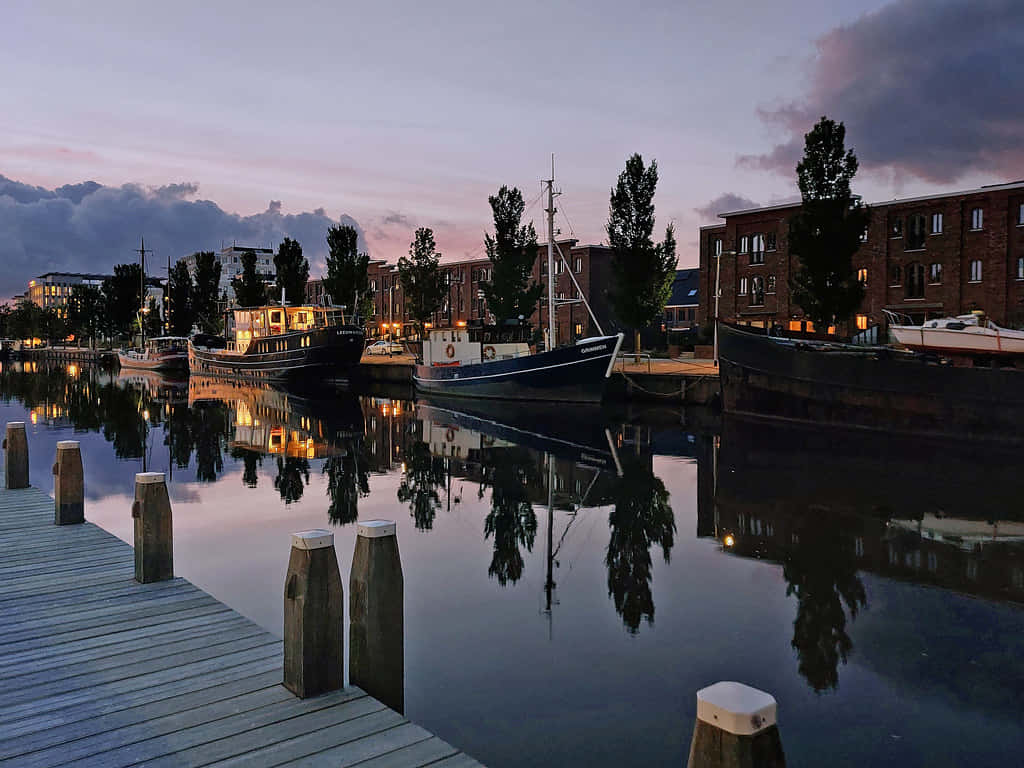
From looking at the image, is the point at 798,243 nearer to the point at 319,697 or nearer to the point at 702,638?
the point at 702,638

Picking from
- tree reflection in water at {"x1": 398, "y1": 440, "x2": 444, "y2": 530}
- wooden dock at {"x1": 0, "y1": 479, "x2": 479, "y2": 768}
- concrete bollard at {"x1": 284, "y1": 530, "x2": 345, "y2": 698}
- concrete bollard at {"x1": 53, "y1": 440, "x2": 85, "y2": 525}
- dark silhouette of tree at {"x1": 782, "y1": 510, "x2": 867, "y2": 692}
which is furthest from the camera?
tree reflection in water at {"x1": 398, "y1": 440, "x2": 444, "y2": 530}

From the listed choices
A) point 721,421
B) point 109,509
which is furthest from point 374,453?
point 721,421

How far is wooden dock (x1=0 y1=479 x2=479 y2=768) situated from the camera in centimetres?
420

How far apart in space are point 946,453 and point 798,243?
636 inches

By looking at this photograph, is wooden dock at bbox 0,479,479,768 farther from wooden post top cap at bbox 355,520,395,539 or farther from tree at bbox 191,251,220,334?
tree at bbox 191,251,220,334

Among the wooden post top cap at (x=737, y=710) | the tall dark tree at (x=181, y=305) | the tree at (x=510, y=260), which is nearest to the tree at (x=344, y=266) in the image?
the tree at (x=510, y=260)

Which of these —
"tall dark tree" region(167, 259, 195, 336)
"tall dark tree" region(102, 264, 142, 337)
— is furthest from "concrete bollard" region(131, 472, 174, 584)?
"tall dark tree" region(102, 264, 142, 337)

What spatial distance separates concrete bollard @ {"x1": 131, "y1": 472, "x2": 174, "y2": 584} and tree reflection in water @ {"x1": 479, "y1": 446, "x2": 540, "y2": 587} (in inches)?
156

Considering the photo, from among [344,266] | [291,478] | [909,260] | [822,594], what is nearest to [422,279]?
[344,266]

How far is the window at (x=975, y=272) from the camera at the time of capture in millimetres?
47062

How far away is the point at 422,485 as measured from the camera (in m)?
16.7

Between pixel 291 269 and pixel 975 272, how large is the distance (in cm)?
5692

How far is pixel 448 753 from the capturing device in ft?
13.9

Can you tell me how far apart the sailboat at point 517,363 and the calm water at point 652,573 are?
10881mm
